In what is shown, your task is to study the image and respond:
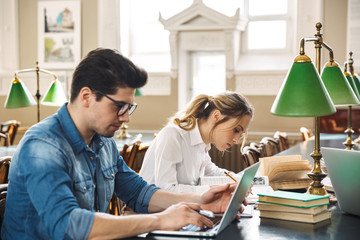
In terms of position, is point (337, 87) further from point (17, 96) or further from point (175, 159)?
point (17, 96)

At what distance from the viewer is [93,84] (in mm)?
1766

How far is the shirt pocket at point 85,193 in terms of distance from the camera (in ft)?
5.86

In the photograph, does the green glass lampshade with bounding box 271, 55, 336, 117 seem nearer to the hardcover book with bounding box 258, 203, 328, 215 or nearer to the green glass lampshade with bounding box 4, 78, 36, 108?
the hardcover book with bounding box 258, 203, 328, 215

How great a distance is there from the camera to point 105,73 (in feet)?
5.79

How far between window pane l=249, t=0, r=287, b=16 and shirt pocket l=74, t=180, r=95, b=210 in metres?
6.34

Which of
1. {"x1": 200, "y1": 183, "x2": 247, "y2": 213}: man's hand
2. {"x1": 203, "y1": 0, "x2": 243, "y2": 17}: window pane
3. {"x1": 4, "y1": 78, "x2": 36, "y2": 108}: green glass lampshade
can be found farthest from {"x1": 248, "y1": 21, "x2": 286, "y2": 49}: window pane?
{"x1": 200, "y1": 183, "x2": 247, "y2": 213}: man's hand

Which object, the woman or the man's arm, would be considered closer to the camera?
the man's arm

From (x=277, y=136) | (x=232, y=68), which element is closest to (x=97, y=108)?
(x=277, y=136)

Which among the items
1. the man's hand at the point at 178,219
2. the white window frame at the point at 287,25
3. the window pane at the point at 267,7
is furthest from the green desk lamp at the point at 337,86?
the window pane at the point at 267,7

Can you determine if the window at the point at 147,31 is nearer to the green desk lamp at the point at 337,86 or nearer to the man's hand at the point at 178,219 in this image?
the green desk lamp at the point at 337,86

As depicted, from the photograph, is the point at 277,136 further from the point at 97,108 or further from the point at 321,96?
the point at 97,108

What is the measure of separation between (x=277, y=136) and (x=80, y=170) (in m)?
3.51

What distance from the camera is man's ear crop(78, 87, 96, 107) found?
1773 millimetres

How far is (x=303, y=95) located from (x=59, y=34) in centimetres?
684
